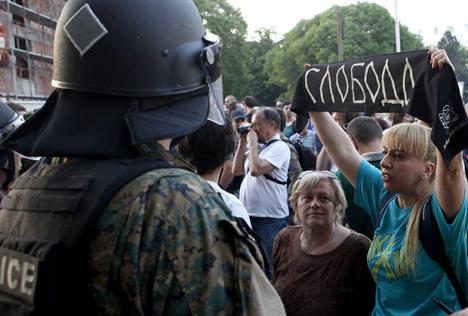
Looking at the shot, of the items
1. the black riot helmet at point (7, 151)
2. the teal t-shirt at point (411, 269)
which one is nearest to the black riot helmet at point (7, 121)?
the black riot helmet at point (7, 151)

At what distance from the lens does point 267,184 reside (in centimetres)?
552

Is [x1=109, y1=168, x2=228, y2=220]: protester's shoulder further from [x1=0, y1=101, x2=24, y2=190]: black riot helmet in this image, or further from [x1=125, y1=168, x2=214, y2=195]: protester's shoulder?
[x1=0, y1=101, x2=24, y2=190]: black riot helmet

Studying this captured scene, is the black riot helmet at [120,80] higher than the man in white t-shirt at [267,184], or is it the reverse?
the black riot helmet at [120,80]

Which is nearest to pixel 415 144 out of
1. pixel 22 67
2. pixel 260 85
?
pixel 22 67

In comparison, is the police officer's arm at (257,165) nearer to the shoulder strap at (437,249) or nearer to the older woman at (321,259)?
the older woman at (321,259)

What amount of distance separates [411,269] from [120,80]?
1632 mm

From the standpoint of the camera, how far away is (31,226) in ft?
4.55

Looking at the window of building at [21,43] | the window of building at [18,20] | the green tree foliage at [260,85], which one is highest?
the window of building at [18,20]

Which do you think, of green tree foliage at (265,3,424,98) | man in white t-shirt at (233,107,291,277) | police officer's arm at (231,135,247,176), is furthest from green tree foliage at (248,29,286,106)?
man in white t-shirt at (233,107,291,277)

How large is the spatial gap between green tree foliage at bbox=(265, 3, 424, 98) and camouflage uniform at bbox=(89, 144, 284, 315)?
49048 mm

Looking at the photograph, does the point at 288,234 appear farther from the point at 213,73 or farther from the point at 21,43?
the point at 21,43

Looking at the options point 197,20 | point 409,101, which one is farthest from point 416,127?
point 197,20

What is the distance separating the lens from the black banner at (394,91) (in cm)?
231

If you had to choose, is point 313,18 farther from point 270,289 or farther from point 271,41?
point 270,289
